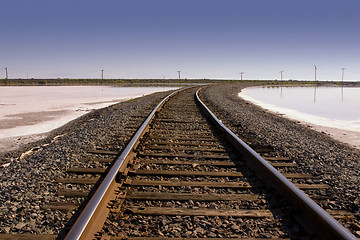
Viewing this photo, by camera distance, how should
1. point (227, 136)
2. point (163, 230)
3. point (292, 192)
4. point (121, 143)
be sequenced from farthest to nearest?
point (227, 136) → point (121, 143) → point (292, 192) → point (163, 230)

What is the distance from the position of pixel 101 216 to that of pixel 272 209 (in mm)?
1716

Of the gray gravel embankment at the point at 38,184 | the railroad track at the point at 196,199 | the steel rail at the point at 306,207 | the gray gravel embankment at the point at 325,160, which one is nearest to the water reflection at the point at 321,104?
the gray gravel embankment at the point at 325,160

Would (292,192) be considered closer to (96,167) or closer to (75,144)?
(96,167)

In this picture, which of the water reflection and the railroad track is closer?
the railroad track

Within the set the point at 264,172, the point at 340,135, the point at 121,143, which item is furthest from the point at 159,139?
the point at 340,135

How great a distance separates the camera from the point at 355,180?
429cm

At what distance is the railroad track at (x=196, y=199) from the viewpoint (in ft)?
8.95

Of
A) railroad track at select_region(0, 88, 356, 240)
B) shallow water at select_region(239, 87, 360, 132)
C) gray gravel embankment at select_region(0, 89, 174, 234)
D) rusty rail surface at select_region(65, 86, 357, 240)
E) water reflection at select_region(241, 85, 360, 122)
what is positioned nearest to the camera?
rusty rail surface at select_region(65, 86, 357, 240)

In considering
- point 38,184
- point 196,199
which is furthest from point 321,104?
point 38,184

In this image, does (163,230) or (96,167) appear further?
(96,167)

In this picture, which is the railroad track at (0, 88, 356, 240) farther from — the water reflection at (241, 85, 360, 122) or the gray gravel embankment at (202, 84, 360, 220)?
the water reflection at (241, 85, 360, 122)

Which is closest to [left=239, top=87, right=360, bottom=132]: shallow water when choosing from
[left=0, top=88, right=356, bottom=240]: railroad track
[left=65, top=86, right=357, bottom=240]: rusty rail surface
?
[left=0, top=88, right=356, bottom=240]: railroad track

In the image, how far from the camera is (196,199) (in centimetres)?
345

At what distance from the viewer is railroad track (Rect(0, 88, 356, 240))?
2729 millimetres
